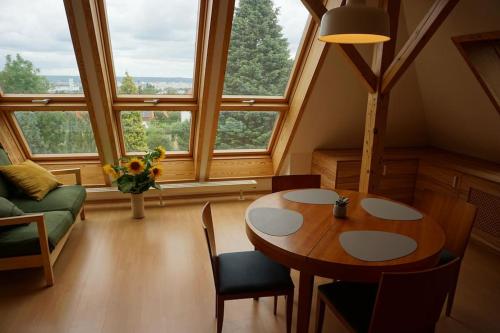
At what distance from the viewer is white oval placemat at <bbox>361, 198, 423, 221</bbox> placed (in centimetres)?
196

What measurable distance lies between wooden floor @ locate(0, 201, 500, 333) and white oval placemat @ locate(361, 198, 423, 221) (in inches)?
28.9

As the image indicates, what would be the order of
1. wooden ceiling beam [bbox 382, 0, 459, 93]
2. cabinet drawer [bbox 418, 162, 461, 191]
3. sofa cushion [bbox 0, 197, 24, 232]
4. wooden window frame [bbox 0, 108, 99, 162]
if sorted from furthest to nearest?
cabinet drawer [bbox 418, 162, 461, 191]
wooden window frame [bbox 0, 108, 99, 162]
sofa cushion [bbox 0, 197, 24, 232]
wooden ceiling beam [bbox 382, 0, 459, 93]

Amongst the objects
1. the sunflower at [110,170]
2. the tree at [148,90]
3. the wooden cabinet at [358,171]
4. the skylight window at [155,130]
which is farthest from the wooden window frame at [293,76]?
the sunflower at [110,170]

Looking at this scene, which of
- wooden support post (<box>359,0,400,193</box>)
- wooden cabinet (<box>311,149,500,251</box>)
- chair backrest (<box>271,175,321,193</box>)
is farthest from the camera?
wooden cabinet (<box>311,149,500,251</box>)

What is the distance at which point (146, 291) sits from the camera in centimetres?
236

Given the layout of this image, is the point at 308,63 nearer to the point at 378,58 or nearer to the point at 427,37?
the point at 378,58

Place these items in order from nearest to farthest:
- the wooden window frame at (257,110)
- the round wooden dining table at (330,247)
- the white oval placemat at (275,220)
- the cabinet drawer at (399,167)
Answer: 1. the round wooden dining table at (330,247)
2. the white oval placemat at (275,220)
3. the wooden window frame at (257,110)
4. the cabinet drawer at (399,167)

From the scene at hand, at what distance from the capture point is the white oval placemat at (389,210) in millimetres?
1960

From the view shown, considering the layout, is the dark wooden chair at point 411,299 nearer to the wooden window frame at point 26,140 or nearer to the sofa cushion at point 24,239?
the sofa cushion at point 24,239

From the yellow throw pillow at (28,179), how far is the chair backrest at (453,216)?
126 inches

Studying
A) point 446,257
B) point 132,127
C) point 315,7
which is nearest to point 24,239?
point 132,127

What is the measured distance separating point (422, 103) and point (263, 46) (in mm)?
2091

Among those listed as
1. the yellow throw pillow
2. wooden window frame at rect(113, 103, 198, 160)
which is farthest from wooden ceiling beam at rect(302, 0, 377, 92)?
the yellow throw pillow

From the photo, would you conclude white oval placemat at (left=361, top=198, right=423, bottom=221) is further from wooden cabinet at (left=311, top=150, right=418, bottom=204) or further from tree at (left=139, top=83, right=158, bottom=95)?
tree at (left=139, top=83, right=158, bottom=95)
